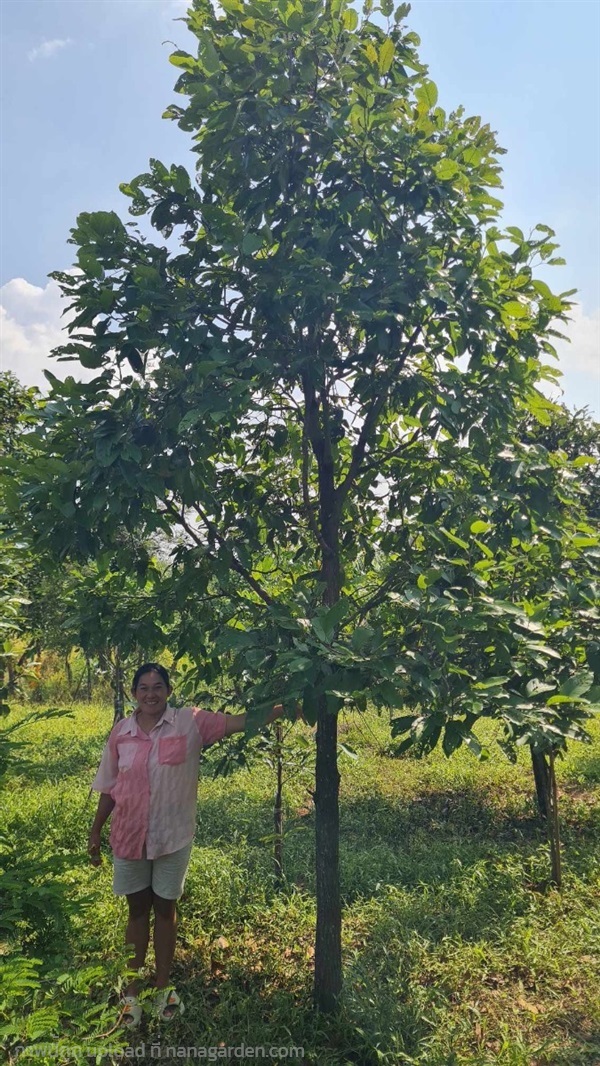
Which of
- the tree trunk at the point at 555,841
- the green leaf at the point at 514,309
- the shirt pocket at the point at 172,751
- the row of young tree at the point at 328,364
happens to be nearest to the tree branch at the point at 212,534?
the row of young tree at the point at 328,364

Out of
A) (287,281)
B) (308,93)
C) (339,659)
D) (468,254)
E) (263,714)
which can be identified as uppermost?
(308,93)

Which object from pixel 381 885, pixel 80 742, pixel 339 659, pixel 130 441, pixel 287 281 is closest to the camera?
pixel 339 659

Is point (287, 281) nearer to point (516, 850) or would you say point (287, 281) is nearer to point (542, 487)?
point (542, 487)

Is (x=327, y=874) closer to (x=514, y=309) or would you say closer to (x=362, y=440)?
(x=362, y=440)

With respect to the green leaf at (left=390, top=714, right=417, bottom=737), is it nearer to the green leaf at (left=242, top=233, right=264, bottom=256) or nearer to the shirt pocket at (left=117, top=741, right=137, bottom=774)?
the shirt pocket at (left=117, top=741, right=137, bottom=774)

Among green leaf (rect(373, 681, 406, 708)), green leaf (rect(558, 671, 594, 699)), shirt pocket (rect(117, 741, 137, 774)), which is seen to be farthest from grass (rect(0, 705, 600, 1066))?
green leaf (rect(558, 671, 594, 699))

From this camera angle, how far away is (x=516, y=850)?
5.90 metres

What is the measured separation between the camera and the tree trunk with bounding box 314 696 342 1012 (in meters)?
3.46

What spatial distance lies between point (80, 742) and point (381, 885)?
6.00m

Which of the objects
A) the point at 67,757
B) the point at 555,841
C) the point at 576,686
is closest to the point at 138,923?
the point at 576,686

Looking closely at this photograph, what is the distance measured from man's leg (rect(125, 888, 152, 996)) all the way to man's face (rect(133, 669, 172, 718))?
91cm

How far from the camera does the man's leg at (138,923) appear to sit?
3441mm

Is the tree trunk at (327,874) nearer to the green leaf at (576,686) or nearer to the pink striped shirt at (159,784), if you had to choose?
the pink striped shirt at (159,784)

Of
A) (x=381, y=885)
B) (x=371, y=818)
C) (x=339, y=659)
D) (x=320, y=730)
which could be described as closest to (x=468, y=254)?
(x=339, y=659)
